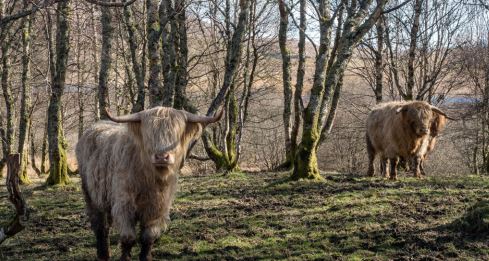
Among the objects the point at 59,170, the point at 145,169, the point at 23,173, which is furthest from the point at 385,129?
the point at 23,173

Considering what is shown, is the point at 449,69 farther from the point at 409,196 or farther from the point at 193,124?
the point at 193,124

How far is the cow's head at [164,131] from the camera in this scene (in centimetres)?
464

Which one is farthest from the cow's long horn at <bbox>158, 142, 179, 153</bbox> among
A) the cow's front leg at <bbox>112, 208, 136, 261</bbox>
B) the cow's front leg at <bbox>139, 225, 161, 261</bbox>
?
the cow's front leg at <bbox>139, 225, 161, 261</bbox>

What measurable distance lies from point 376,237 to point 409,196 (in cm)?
260

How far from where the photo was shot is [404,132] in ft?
35.9

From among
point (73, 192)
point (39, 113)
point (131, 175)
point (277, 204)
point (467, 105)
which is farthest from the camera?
point (39, 113)

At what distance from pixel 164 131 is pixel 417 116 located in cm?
735

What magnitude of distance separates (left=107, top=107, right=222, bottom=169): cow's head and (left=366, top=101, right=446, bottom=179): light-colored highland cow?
260 inches

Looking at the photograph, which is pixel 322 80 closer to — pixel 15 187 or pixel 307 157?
pixel 307 157

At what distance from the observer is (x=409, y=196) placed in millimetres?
8195

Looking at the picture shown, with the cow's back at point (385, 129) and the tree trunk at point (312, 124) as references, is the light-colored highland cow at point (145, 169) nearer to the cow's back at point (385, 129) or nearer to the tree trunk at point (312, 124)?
the tree trunk at point (312, 124)

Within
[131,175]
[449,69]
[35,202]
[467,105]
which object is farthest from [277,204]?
[467,105]

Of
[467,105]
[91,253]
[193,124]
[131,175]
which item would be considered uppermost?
[467,105]

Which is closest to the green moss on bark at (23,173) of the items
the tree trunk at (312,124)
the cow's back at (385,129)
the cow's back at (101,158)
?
the tree trunk at (312,124)
